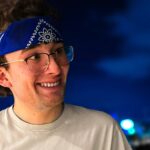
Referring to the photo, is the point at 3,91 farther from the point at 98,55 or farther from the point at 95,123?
the point at 98,55

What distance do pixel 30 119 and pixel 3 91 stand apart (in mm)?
256

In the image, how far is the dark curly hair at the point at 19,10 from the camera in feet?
5.40

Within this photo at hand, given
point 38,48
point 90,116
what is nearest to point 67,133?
point 90,116

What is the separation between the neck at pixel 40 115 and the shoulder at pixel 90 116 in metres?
0.08

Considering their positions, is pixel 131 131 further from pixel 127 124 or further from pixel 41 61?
pixel 41 61

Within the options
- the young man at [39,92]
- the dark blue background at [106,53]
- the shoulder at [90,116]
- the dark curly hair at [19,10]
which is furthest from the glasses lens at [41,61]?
the dark blue background at [106,53]

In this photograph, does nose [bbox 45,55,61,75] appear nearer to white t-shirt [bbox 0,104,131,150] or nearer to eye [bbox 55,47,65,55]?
eye [bbox 55,47,65,55]

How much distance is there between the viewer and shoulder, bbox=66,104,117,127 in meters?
1.72

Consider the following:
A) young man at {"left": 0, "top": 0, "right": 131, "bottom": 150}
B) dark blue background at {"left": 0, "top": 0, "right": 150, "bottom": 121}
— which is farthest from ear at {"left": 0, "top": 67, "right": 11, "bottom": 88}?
dark blue background at {"left": 0, "top": 0, "right": 150, "bottom": 121}

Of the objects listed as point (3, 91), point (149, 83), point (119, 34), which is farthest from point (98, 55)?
point (3, 91)

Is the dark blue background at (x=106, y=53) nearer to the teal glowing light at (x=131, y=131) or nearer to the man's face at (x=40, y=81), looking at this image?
the teal glowing light at (x=131, y=131)

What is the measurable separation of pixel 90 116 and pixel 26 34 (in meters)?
0.43

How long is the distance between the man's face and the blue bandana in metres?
0.03

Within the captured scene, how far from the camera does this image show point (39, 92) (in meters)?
1.56
